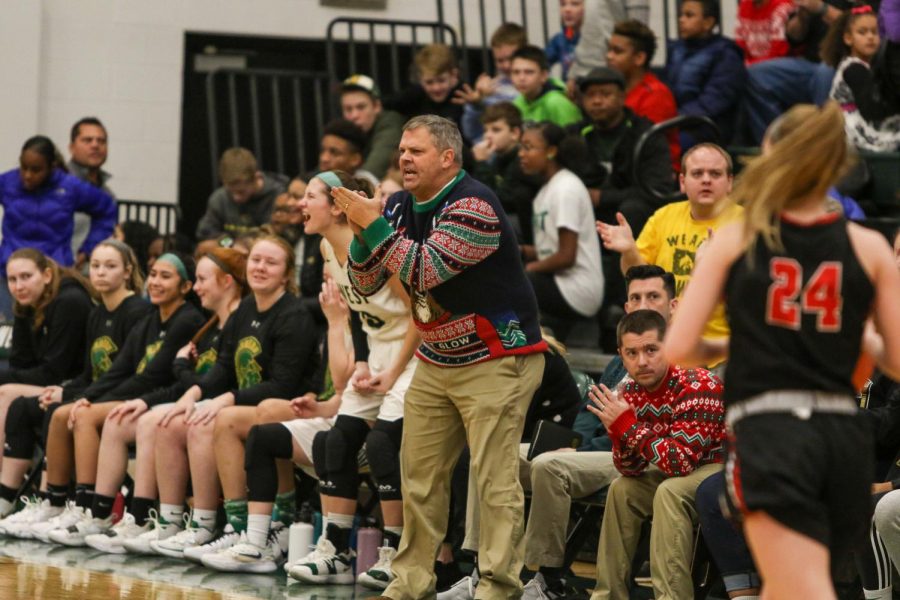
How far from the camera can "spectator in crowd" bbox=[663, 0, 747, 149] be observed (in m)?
8.49

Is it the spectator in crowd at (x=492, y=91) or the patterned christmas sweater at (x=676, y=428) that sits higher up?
the spectator in crowd at (x=492, y=91)

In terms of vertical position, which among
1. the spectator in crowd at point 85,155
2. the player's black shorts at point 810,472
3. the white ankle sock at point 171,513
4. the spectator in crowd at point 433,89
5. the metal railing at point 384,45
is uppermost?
the metal railing at point 384,45

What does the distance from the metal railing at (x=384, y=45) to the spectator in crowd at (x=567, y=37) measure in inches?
32.5

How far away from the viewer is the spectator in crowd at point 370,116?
9.14 metres

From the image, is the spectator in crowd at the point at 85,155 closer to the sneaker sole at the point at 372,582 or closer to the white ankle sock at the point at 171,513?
the white ankle sock at the point at 171,513

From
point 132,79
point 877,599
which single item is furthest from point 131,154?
point 877,599

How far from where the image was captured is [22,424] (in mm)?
7598

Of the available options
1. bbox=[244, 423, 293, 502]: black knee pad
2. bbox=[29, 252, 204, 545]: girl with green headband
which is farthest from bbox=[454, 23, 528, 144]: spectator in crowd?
bbox=[244, 423, 293, 502]: black knee pad

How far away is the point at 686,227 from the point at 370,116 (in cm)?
372

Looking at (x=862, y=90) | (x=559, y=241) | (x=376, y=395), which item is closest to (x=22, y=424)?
(x=376, y=395)

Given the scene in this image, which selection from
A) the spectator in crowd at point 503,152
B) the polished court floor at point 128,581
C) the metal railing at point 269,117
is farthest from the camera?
the metal railing at point 269,117

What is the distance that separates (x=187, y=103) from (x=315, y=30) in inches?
46.0

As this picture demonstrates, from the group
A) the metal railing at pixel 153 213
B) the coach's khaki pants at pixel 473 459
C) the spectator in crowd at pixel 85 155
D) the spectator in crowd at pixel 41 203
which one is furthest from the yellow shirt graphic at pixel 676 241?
the metal railing at pixel 153 213

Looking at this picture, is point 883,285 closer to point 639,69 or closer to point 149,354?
point 149,354
